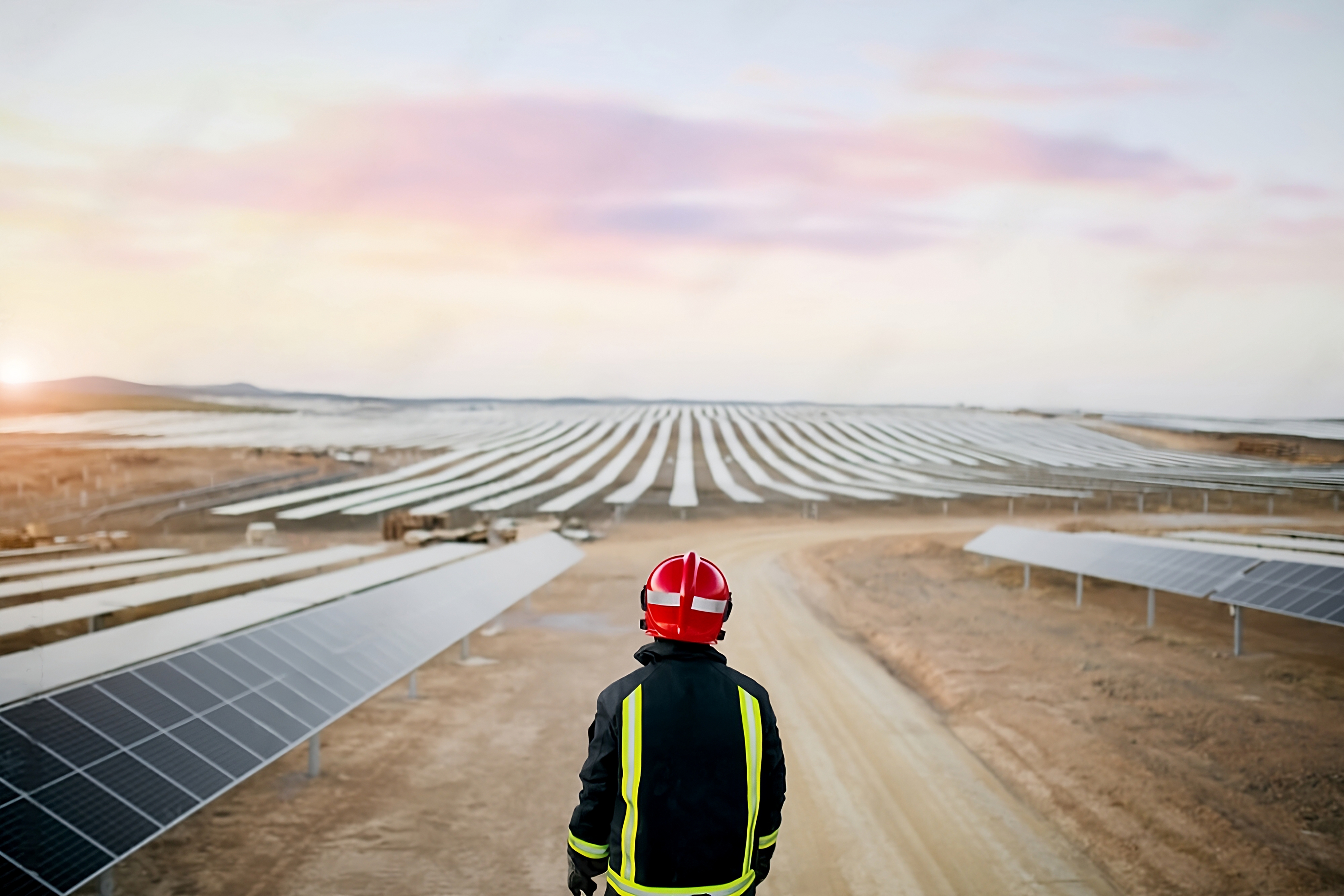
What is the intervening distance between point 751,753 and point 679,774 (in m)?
0.28

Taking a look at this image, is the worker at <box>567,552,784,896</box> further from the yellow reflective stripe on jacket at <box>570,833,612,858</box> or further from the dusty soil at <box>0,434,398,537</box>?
the dusty soil at <box>0,434,398,537</box>

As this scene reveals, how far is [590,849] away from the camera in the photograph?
3297 mm

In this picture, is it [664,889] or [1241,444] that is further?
[1241,444]

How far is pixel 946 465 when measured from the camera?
54.0 m

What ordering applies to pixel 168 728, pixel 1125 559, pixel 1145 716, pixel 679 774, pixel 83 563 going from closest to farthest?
pixel 679 774 → pixel 168 728 → pixel 1145 716 → pixel 83 563 → pixel 1125 559

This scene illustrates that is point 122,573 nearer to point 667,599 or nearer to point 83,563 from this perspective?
point 83,563

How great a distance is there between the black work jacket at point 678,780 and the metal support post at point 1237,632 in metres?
15.7

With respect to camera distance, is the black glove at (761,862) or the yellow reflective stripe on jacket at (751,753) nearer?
the yellow reflective stripe on jacket at (751,753)

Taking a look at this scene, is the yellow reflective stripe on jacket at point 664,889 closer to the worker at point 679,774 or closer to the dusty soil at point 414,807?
the worker at point 679,774

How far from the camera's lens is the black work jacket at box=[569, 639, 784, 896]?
3.17 metres

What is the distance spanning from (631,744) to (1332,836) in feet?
28.4

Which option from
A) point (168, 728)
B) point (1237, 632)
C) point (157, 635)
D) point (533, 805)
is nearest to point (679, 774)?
point (168, 728)

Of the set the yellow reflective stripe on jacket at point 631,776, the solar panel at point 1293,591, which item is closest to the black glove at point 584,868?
the yellow reflective stripe on jacket at point 631,776

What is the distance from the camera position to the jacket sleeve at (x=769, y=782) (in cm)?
328
